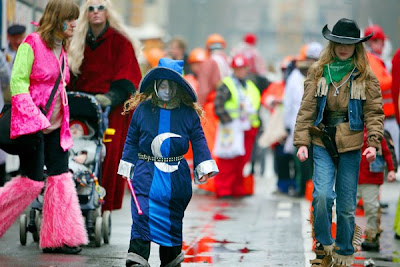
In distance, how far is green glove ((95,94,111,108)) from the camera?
981 centimetres

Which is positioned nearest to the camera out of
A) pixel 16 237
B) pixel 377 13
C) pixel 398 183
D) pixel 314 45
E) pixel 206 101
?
pixel 16 237

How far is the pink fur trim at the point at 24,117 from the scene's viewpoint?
8.56 m

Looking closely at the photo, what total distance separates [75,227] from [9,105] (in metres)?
1.17

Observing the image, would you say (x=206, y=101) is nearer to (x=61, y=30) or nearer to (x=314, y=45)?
(x=314, y=45)

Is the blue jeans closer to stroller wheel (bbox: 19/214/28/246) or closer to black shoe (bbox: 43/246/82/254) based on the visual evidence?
black shoe (bbox: 43/246/82/254)

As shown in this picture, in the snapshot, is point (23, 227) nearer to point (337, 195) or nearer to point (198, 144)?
point (198, 144)

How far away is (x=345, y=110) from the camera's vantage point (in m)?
8.25

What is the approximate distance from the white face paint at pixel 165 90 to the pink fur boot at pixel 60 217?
164 cm

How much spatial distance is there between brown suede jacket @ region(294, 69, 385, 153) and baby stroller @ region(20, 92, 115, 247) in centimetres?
215

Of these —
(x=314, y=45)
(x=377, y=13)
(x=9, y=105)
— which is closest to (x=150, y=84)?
(x=9, y=105)

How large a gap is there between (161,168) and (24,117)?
146 centimetres

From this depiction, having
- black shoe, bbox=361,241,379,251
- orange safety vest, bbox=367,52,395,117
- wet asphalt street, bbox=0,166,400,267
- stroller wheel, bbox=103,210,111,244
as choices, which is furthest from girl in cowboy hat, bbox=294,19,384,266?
orange safety vest, bbox=367,52,395,117

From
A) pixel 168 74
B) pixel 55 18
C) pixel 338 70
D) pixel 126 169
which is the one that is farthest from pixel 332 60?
pixel 55 18

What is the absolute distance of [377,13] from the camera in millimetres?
44188
